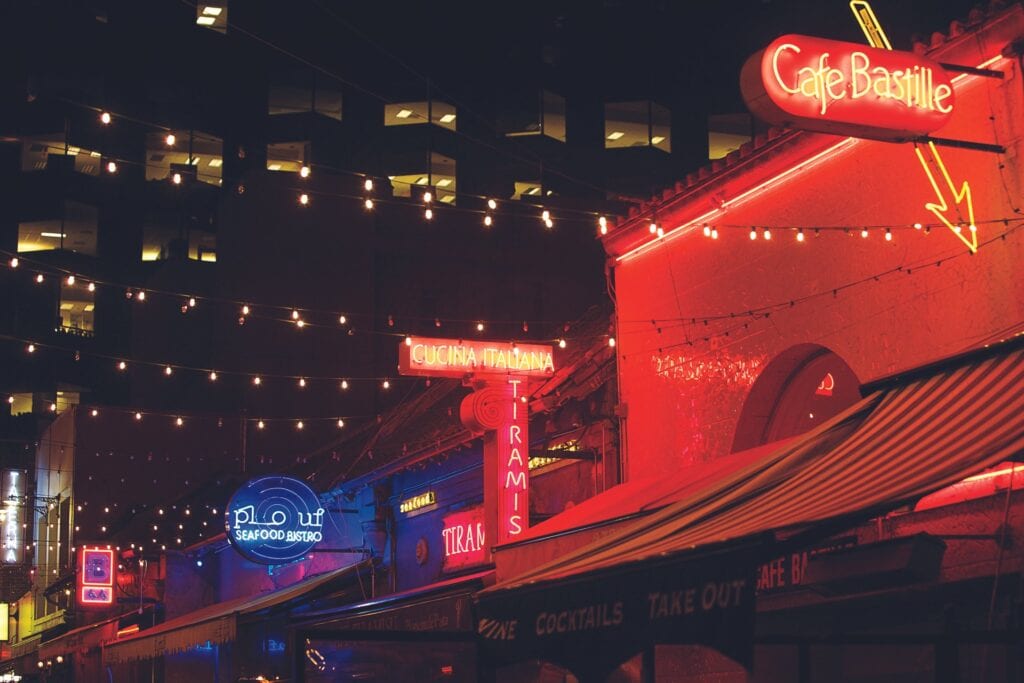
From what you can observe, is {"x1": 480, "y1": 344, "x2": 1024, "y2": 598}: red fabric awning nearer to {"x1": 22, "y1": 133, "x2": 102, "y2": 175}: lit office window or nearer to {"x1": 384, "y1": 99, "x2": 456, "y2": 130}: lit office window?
{"x1": 384, "y1": 99, "x2": 456, "y2": 130}: lit office window

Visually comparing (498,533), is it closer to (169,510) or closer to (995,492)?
(995,492)

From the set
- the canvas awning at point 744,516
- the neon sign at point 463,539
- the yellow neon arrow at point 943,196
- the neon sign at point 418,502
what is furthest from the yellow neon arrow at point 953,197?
the neon sign at point 418,502

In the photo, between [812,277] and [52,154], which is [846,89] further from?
[52,154]

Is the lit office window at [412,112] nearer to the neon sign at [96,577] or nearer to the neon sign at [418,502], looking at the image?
the neon sign at [96,577]

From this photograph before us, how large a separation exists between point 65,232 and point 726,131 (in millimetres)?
29017

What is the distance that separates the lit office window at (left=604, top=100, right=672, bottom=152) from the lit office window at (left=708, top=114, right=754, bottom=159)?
4.96 feet

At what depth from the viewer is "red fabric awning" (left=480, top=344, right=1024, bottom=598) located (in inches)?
234

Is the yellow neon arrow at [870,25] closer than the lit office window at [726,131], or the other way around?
the yellow neon arrow at [870,25]

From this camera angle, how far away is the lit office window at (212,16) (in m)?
51.3

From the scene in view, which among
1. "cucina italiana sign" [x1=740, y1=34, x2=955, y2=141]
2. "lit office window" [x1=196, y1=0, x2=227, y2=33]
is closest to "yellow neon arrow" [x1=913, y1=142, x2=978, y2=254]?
"cucina italiana sign" [x1=740, y1=34, x2=955, y2=141]

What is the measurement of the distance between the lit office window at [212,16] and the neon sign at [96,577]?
26.1 m

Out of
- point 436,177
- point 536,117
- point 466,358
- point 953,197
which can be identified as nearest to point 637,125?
point 536,117

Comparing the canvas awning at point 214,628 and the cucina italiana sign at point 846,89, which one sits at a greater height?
the cucina italiana sign at point 846,89

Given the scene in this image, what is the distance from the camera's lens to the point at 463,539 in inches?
725
